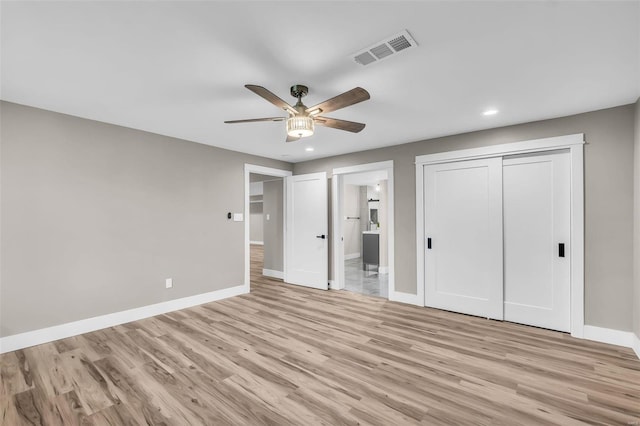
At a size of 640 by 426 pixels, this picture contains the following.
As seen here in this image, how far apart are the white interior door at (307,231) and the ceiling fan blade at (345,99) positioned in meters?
3.00

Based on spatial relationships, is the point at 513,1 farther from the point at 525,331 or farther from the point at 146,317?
the point at 146,317

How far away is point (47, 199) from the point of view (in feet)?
10.2

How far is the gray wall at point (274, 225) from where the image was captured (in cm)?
643

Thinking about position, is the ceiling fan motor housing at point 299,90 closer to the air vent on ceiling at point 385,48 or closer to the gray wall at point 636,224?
the air vent on ceiling at point 385,48

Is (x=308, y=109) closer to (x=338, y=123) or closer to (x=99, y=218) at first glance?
(x=338, y=123)

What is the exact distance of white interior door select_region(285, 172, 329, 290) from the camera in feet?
17.6

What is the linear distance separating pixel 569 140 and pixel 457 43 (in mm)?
2340

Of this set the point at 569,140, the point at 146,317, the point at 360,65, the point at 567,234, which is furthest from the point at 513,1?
the point at 146,317

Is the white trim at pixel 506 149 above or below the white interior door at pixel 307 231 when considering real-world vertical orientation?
above

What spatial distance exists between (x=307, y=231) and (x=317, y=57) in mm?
3819

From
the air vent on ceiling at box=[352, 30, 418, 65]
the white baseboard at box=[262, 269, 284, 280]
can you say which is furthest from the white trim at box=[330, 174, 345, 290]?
the air vent on ceiling at box=[352, 30, 418, 65]

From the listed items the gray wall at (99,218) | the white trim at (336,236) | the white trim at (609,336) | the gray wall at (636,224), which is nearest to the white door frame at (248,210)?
the gray wall at (99,218)

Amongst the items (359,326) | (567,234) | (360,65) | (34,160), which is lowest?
(359,326)

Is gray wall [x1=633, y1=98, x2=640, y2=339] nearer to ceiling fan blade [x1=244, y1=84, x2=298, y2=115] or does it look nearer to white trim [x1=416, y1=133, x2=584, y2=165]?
white trim [x1=416, y1=133, x2=584, y2=165]
